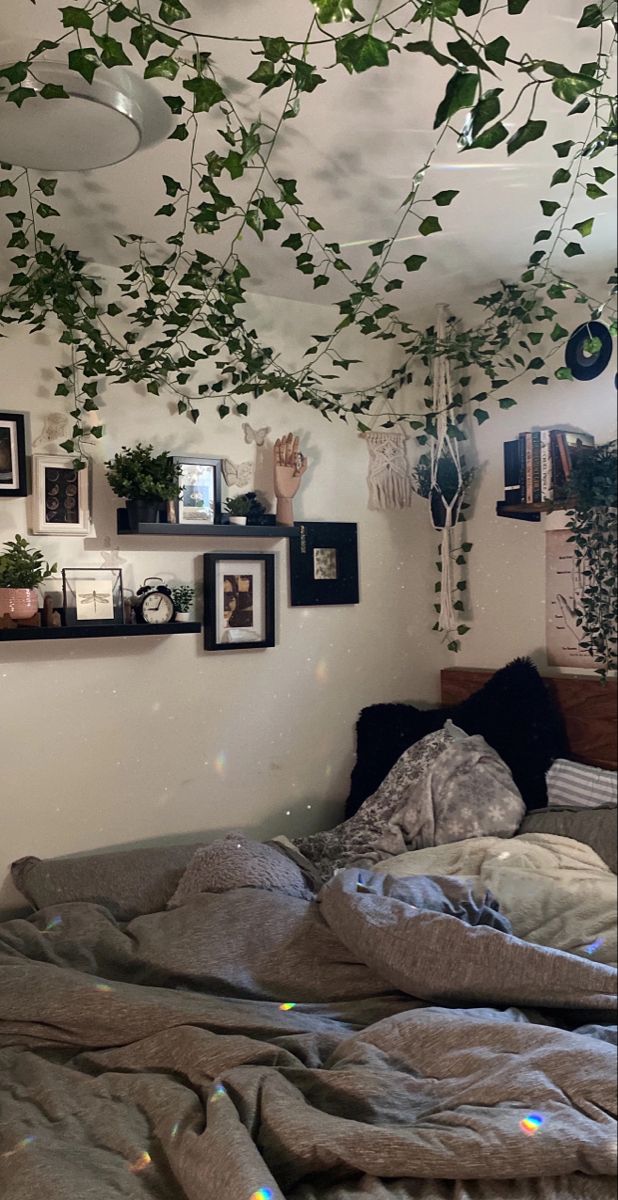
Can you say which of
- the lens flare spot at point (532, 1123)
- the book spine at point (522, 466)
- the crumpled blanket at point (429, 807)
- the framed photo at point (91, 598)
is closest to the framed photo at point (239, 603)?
the framed photo at point (91, 598)

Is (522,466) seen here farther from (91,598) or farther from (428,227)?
(91,598)

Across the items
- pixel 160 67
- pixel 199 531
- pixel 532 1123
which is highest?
pixel 160 67

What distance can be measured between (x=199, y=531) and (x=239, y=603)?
0.35ft

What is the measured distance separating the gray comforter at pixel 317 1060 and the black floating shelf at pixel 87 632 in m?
0.34

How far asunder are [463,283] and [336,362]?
0.63ft

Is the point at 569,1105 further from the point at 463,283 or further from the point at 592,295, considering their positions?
the point at 463,283

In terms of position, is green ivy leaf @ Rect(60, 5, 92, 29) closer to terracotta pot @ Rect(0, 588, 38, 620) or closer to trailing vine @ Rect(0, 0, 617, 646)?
trailing vine @ Rect(0, 0, 617, 646)

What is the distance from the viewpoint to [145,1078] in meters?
0.65

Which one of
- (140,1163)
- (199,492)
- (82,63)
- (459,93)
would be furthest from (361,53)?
(140,1163)

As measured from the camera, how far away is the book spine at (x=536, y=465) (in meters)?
0.66

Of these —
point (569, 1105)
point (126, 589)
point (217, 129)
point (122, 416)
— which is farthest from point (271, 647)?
point (569, 1105)

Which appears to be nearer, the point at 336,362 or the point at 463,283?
the point at 463,283

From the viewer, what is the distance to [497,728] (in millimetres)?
866

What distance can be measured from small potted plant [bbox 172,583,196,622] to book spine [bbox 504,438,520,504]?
1.54 ft
